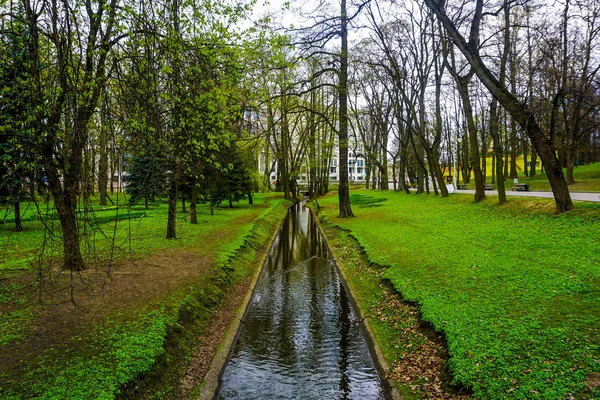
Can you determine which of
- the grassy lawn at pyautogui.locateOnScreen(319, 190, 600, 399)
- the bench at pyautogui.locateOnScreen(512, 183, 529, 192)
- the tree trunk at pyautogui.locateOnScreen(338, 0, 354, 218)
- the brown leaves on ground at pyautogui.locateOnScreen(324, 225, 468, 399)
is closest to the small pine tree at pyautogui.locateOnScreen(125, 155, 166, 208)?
the brown leaves on ground at pyautogui.locateOnScreen(324, 225, 468, 399)

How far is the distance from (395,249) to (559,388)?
7.61m

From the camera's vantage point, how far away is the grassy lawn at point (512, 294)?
4328 mm

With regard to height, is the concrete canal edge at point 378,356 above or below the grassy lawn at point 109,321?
below

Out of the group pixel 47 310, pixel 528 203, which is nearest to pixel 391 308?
pixel 47 310

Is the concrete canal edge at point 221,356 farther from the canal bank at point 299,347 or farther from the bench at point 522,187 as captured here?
the bench at point 522,187

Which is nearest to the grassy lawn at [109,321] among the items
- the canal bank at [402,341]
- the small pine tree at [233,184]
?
the canal bank at [402,341]

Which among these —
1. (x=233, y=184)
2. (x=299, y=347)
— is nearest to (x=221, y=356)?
(x=299, y=347)

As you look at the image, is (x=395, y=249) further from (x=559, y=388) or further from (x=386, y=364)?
(x=559, y=388)

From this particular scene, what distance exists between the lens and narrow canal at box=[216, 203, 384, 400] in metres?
5.45

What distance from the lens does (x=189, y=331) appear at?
6.73 metres

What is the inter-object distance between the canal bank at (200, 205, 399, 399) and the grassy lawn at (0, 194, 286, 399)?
781mm

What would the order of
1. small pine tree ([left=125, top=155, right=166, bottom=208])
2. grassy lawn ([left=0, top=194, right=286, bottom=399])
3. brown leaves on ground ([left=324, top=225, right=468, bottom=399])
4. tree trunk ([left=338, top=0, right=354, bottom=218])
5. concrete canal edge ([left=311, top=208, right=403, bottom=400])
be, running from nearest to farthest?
small pine tree ([left=125, top=155, right=166, bottom=208]) < grassy lawn ([left=0, top=194, right=286, bottom=399]) < brown leaves on ground ([left=324, top=225, right=468, bottom=399]) < concrete canal edge ([left=311, top=208, right=403, bottom=400]) < tree trunk ([left=338, top=0, right=354, bottom=218])

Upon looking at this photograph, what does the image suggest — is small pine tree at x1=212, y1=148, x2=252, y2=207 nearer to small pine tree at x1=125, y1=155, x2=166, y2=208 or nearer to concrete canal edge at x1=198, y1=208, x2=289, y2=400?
concrete canal edge at x1=198, y1=208, x2=289, y2=400

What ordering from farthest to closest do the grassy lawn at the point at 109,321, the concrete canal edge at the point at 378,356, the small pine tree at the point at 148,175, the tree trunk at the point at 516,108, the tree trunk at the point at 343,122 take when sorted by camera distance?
the tree trunk at the point at 343,122 < the tree trunk at the point at 516,108 < the concrete canal edge at the point at 378,356 < the grassy lawn at the point at 109,321 < the small pine tree at the point at 148,175
